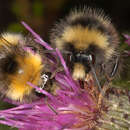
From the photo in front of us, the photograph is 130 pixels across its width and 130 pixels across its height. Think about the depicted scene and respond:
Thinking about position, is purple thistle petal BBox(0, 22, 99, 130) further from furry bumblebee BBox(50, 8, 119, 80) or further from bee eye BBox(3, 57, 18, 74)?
bee eye BBox(3, 57, 18, 74)

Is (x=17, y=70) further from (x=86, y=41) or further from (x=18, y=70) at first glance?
(x=86, y=41)

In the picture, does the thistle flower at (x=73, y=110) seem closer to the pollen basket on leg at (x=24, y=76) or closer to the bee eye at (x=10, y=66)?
the pollen basket on leg at (x=24, y=76)

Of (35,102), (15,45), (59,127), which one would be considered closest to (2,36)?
(15,45)

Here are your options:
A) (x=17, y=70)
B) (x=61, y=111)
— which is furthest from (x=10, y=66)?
(x=61, y=111)

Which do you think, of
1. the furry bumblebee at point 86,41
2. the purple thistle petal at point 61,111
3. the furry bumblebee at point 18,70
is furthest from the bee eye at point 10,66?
the purple thistle petal at point 61,111

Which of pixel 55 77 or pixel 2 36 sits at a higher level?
pixel 2 36

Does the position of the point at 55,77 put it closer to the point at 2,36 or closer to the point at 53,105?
the point at 53,105
